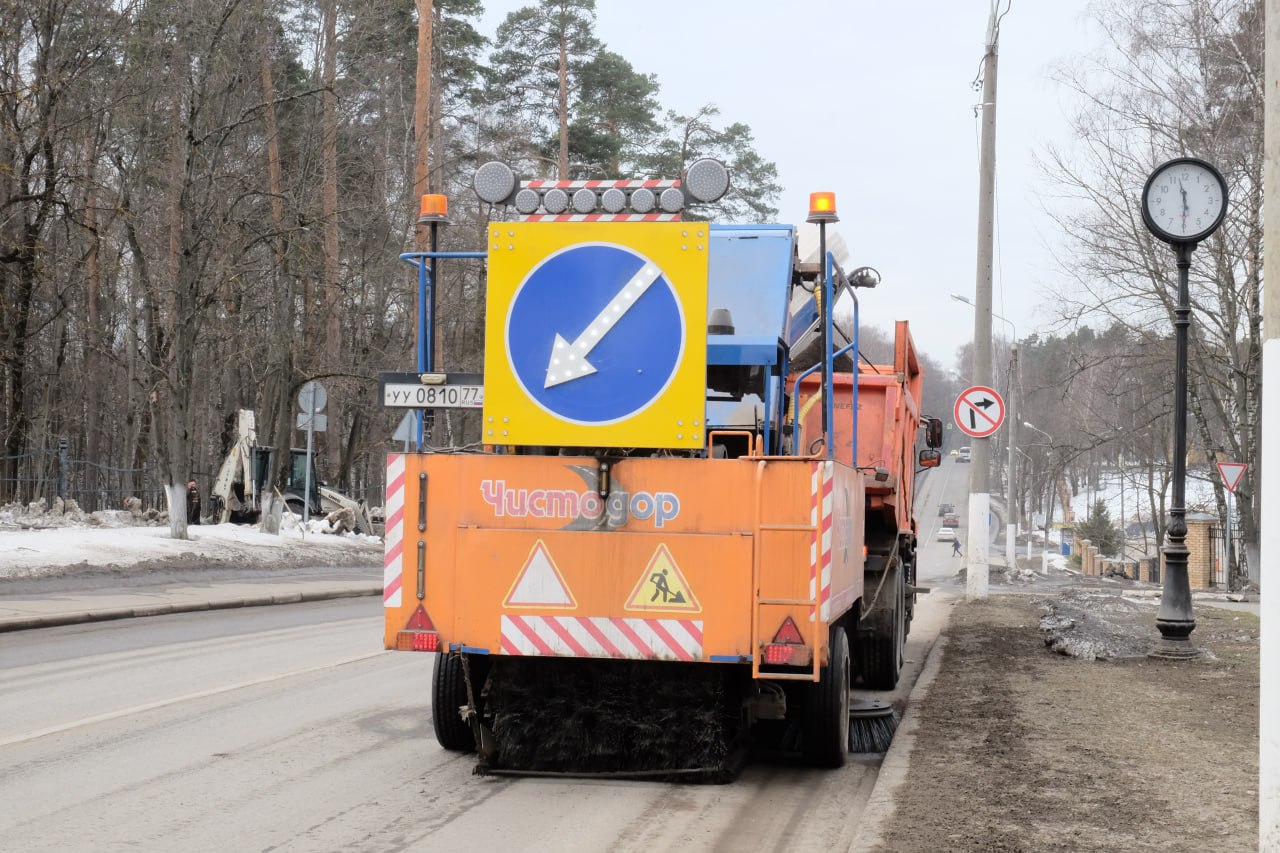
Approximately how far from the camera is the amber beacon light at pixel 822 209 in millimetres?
6930

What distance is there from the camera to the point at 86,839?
5.79 metres

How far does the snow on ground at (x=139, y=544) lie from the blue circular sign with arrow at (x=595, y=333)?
14204 mm

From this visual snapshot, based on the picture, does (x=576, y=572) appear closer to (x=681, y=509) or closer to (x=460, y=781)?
(x=681, y=509)

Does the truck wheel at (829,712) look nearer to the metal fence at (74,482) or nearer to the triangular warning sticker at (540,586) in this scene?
the triangular warning sticker at (540,586)

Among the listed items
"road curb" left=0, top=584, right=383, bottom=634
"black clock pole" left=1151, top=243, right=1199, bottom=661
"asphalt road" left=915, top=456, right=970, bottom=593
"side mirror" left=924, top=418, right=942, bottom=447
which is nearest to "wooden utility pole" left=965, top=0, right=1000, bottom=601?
"side mirror" left=924, top=418, right=942, bottom=447

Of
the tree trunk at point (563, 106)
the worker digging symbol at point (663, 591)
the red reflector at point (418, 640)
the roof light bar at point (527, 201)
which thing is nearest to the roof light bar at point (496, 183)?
the roof light bar at point (527, 201)

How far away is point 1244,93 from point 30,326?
93.0 ft

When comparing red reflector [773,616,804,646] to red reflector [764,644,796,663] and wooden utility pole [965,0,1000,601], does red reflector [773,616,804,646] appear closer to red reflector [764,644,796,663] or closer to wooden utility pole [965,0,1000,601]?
red reflector [764,644,796,663]

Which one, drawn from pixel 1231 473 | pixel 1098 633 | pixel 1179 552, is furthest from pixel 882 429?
pixel 1231 473

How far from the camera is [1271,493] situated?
430cm

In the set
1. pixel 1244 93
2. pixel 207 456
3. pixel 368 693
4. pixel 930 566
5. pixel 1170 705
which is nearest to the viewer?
pixel 1170 705

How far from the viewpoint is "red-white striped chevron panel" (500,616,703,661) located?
267 inches

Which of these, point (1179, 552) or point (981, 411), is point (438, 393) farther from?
point (981, 411)

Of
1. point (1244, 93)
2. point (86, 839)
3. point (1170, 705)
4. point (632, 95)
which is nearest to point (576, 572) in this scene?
point (86, 839)
